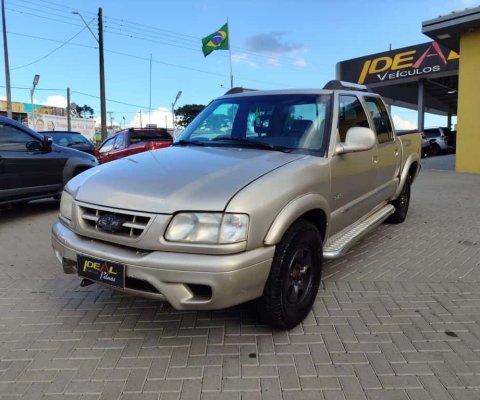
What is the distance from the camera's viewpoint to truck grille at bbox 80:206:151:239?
254 centimetres

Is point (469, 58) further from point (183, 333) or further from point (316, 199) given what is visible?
point (183, 333)

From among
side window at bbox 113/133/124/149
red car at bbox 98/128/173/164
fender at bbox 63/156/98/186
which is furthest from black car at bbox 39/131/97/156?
fender at bbox 63/156/98/186

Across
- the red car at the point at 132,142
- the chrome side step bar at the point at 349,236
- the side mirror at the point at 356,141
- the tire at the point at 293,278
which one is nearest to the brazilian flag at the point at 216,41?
the red car at the point at 132,142

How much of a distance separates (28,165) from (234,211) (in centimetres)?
553

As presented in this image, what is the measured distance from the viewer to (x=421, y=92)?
842 inches

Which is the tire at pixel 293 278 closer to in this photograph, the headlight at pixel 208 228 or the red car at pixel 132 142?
the headlight at pixel 208 228

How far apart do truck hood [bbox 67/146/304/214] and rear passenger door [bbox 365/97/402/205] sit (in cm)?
177

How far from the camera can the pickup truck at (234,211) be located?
2.44 m

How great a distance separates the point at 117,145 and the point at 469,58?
11003 millimetres

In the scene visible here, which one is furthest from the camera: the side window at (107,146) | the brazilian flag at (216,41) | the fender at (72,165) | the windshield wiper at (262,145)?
the brazilian flag at (216,41)

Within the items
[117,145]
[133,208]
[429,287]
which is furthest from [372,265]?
[117,145]

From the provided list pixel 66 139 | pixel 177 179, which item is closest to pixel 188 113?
pixel 177 179

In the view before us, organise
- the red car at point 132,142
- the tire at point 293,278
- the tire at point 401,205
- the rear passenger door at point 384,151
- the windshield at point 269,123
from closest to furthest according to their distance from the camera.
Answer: the tire at point 293,278 → the windshield at point 269,123 → the rear passenger door at point 384,151 → the tire at point 401,205 → the red car at point 132,142

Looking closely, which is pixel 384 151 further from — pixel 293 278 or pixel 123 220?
pixel 123 220
